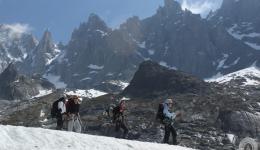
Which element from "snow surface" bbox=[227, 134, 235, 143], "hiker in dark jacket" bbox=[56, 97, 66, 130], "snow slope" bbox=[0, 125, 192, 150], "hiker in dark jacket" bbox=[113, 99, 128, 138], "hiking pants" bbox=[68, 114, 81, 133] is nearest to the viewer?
"snow slope" bbox=[0, 125, 192, 150]

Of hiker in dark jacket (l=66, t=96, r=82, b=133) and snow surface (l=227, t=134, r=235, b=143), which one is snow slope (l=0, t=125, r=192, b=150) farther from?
snow surface (l=227, t=134, r=235, b=143)

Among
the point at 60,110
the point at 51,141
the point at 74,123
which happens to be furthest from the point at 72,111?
the point at 51,141

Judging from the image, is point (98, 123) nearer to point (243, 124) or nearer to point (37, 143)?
point (243, 124)

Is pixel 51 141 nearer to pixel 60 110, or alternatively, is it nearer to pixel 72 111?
pixel 72 111

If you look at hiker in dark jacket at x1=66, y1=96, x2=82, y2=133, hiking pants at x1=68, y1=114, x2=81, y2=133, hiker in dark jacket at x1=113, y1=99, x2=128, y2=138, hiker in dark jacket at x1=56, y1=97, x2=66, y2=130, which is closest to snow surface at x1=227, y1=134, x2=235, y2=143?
hiker in dark jacket at x1=113, y1=99, x2=128, y2=138

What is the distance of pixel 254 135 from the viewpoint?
178250 mm

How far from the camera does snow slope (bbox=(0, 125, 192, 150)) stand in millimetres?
29234

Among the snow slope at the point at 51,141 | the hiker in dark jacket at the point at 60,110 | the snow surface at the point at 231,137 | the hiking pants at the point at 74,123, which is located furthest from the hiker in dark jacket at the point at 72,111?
the snow surface at the point at 231,137

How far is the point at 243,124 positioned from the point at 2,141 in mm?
159197

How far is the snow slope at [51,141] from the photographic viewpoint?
95.9 feet

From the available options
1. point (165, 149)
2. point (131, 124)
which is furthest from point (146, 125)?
point (165, 149)

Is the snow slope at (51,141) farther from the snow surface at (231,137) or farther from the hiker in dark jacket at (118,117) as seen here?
the snow surface at (231,137)

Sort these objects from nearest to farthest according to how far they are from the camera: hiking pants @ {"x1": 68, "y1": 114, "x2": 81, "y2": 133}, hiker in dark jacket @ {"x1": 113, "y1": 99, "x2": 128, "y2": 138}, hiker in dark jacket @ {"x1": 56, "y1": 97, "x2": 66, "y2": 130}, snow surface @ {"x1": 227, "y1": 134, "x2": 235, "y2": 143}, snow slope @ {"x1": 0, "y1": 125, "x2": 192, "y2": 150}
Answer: snow slope @ {"x1": 0, "y1": 125, "x2": 192, "y2": 150} < hiking pants @ {"x1": 68, "y1": 114, "x2": 81, "y2": 133} < hiker in dark jacket @ {"x1": 56, "y1": 97, "x2": 66, "y2": 130} < hiker in dark jacket @ {"x1": 113, "y1": 99, "x2": 128, "y2": 138} < snow surface @ {"x1": 227, "y1": 134, "x2": 235, "y2": 143}

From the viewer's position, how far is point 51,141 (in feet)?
101
